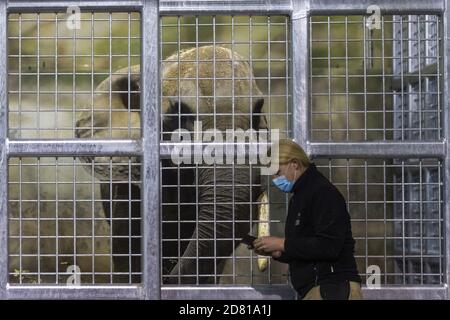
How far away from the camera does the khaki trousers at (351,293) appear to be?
20.9ft

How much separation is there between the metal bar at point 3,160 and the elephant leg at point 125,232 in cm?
52

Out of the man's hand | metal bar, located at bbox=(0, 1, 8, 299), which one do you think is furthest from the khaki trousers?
metal bar, located at bbox=(0, 1, 8, 299)

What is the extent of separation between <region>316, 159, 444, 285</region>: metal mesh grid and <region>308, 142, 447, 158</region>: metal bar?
8cm

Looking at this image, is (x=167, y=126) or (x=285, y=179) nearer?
(x=285, y=179)

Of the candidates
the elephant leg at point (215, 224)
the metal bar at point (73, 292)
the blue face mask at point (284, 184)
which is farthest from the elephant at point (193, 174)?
the blue face mask at point (284, 184)

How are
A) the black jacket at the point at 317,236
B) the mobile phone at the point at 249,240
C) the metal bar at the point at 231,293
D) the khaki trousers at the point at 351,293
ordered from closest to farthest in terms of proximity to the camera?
the black jacket at the point at 317,236, the khaki trousers at the point at 351,293, the mobile phone at the point at 249,240, the metal bar at the point at 231,293

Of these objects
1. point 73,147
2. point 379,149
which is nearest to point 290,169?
point 379,149

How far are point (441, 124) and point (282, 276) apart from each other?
1.14 meters

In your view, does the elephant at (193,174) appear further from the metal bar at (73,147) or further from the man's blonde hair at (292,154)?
the man's blonde hair at (292,154)

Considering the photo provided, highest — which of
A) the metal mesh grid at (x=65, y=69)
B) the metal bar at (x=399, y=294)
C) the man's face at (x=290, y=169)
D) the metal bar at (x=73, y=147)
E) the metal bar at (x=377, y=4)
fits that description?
the metal bar at (x=377, y=4)
